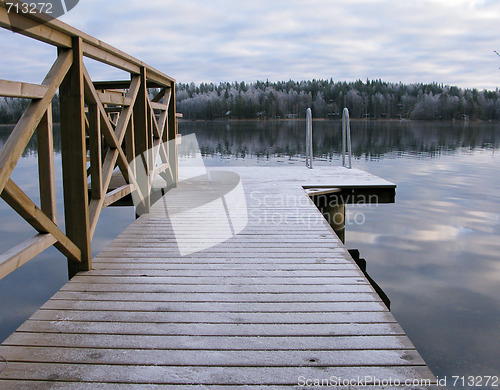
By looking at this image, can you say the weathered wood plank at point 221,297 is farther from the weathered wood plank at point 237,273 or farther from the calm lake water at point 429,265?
the calm lake water at point 429,265

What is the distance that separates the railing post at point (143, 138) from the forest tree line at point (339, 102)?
6218 centimetres

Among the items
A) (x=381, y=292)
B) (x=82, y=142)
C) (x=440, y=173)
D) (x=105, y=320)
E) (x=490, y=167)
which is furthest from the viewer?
(x=490, y=167)

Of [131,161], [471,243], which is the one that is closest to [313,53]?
[471,243]

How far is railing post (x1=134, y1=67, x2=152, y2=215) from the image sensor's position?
3926 millimetres

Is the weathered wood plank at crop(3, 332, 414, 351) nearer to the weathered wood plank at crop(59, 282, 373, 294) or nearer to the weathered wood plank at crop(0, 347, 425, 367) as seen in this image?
the weathered wood plank at crop(0, 347, 425, 367)

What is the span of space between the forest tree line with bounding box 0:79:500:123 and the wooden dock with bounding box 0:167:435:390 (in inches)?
2505

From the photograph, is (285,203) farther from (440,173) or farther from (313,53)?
(313,53)

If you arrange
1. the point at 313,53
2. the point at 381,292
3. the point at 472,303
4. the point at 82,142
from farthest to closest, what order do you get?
the point at 313,53
the point at 381,292
the point at 472,303
the point at 82,142

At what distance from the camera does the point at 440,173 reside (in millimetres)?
13719

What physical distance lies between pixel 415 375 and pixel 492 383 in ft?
6.27

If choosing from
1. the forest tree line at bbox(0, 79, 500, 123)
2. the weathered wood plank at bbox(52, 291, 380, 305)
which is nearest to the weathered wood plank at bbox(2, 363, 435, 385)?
the weathered wood plank at bbox(52, 291, 380, 305)

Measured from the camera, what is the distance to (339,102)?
69.8 metres

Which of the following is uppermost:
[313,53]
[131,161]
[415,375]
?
[313,53]

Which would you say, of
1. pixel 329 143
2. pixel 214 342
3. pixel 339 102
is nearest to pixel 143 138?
pixel 214 342
